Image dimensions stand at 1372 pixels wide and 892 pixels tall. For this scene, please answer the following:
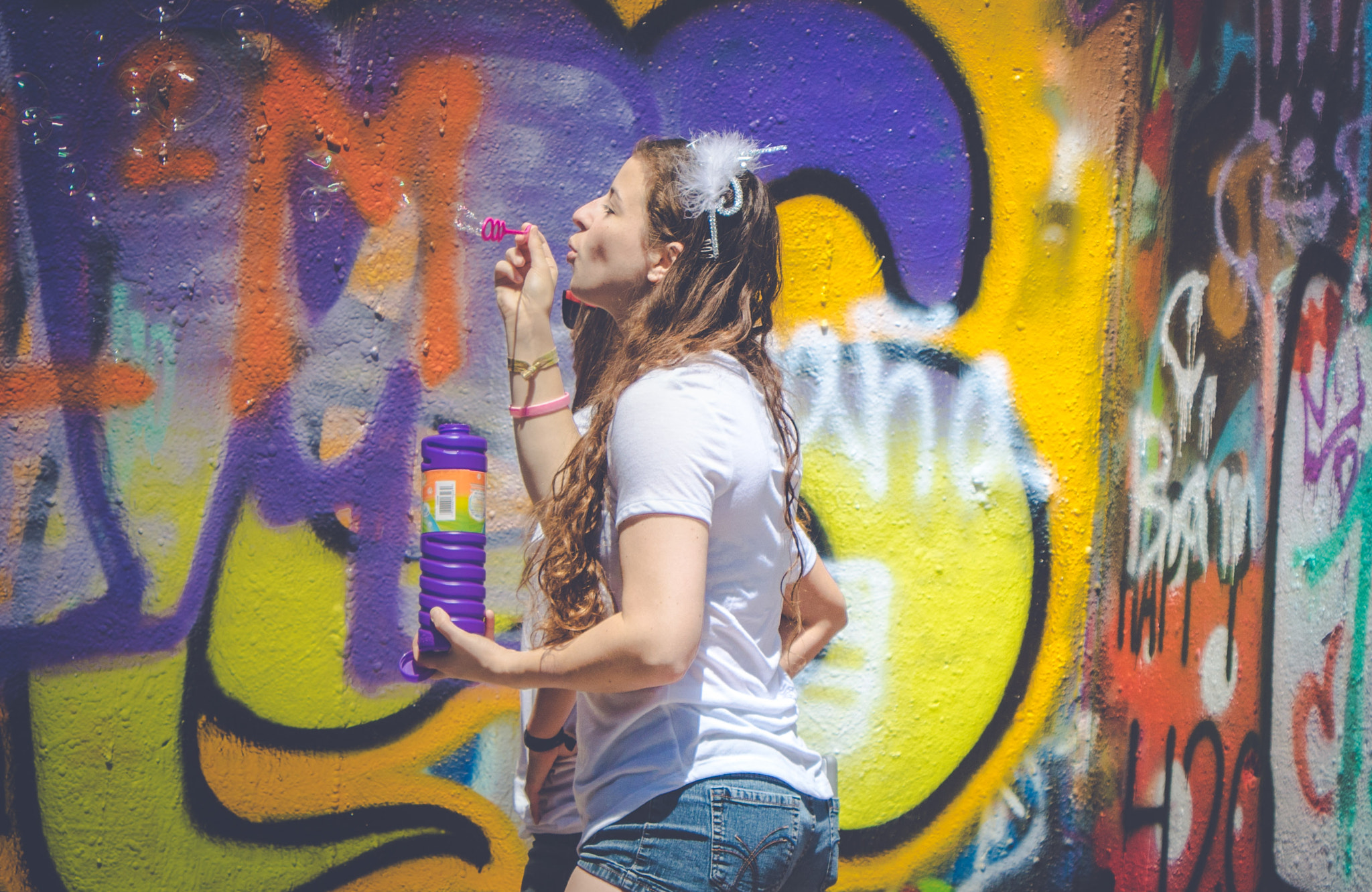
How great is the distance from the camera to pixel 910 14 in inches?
102

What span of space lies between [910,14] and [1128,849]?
2359 millimetres

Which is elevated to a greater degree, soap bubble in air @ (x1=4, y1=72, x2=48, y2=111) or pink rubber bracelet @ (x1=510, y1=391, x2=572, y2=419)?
soap bubble in air @ (x1=4, y1=72, x2=48, y2=111)

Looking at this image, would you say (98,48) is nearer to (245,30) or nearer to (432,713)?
(245,30)

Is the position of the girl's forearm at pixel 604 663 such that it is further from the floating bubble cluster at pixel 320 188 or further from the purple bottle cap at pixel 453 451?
the floating bubble cluster at pixel 320 188

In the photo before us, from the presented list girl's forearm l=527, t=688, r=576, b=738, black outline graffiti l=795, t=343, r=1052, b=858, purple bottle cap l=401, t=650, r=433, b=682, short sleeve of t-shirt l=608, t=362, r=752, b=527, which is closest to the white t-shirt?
short sleeve of t-shirt l=608, t=362, r=752, b=527

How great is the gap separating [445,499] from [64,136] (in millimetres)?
1572

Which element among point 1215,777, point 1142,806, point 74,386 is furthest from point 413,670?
point 1215,777

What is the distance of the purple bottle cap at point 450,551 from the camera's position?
4.97ft

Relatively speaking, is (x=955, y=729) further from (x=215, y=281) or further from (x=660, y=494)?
(x=215, y=281)

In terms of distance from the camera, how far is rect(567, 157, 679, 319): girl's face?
1603 mm

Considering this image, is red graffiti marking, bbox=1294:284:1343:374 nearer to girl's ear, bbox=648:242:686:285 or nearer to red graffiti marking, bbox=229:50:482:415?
girl's ear, bbox=648:242:686:285

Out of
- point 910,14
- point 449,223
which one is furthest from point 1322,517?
point 449,223

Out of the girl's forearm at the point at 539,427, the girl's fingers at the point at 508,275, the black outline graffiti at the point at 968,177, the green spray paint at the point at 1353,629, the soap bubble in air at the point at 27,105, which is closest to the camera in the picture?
the girl's forearm at the point at 539,427

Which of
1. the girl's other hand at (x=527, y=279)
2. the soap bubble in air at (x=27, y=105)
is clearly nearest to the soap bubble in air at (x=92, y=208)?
the soap bubble in air at (x=27, y=105)
